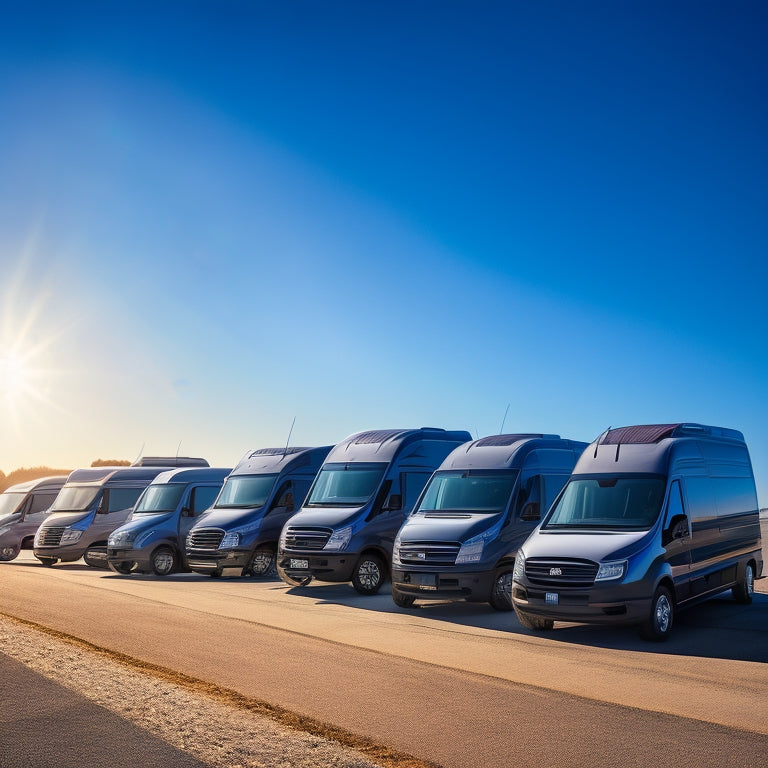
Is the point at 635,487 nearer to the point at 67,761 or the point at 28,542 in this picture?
the point at 67,761

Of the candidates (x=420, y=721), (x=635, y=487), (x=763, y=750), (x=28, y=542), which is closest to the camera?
(x=763, y=750)

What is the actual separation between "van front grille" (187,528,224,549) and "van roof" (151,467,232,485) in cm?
317

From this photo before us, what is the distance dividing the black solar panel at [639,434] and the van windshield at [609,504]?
849 millimetres

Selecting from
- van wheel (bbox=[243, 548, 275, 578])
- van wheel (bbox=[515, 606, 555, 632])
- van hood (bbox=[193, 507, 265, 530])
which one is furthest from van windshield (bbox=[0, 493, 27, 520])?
van wheel (bbox=[515, 606, 555, 632])

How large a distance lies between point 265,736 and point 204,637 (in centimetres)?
499

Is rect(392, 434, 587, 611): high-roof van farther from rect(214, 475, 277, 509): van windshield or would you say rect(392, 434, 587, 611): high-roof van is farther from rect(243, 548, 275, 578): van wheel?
rect(214, 475, 277, 509): van windshield

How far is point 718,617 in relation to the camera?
45.2 ft

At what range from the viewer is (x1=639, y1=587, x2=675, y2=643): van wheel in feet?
37.1

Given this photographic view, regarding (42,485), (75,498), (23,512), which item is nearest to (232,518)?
(75,498)

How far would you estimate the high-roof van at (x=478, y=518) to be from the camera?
1416 centimetres

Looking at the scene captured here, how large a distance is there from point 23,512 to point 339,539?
53.6 ft

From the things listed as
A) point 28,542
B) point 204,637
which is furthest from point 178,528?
point 204,637

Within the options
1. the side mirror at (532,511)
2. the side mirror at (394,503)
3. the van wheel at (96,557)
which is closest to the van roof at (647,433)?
the side mirror at (532,511)

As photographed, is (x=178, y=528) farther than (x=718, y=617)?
Yes
